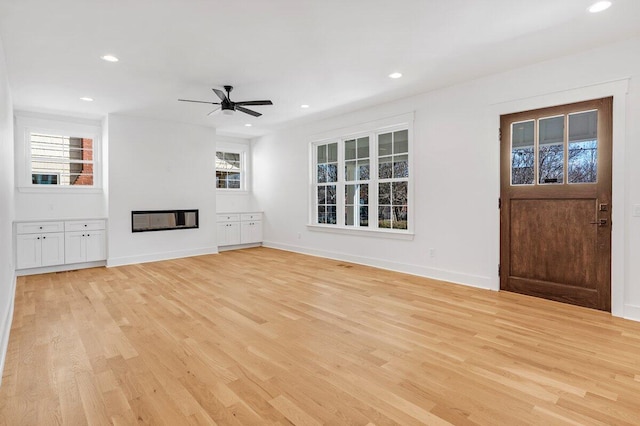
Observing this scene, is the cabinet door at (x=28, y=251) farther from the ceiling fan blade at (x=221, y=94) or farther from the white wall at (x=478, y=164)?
the white wall at (x=478, y=164)

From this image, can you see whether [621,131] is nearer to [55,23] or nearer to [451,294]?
[451,294]

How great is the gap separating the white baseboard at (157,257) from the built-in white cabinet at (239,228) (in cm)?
41

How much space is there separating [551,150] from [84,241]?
285 inches

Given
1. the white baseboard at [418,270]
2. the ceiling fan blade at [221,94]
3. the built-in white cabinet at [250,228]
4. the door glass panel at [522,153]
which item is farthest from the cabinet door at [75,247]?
the door glass panel at [522,153]

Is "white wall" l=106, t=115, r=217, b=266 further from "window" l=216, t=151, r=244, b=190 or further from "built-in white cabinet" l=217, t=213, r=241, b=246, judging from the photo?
"window" l=216, t=151, r=244, b=190

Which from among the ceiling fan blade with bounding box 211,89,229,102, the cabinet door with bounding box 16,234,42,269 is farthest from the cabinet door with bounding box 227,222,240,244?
the ceiling fan blade with bounding box 211,89,229,102

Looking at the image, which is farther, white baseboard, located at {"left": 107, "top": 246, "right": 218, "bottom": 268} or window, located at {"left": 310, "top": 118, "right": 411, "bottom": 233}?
white baseboard, located at {"left": 107, "top": 246, "right": 218, "bottom": 268}

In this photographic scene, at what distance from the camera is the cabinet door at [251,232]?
26.9ft

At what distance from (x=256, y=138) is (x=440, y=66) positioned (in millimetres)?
5527

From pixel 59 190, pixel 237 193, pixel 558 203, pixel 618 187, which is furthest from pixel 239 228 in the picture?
pixel 618 187

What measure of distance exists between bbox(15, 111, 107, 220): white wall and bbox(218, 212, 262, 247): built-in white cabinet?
2314 mm

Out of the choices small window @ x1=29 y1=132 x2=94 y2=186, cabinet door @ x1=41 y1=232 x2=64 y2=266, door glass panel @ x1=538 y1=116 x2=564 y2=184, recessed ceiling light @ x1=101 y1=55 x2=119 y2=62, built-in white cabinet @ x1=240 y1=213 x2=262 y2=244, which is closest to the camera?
recessed ceiling light @ x1=101 y1=55 x2=119 y2=62

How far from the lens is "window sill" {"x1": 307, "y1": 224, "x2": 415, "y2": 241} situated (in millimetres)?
5480

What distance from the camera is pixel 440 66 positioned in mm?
4105
